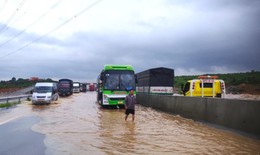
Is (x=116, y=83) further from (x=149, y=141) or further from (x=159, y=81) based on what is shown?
(x=149, y=141)

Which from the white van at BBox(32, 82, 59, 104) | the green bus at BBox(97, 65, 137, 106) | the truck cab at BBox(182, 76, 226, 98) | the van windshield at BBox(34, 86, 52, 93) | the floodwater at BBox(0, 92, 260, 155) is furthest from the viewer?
the van windshield at BBox(34, 86, 52, 93)

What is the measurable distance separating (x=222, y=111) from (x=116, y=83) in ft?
39.8

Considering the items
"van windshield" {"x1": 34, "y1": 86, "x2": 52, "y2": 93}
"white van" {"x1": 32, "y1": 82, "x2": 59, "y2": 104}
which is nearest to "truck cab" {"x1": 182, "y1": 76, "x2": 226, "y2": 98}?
"white van" {"x1": 32, "y1": 82, "x2": 59, "y2": 104}

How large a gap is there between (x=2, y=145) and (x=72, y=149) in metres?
2.03

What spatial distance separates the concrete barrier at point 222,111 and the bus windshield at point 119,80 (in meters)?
4.64

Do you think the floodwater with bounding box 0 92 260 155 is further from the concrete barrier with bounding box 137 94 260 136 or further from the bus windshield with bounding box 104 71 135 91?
the bus windshield with bounding box 104 71 135 91

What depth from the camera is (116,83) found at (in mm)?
23484

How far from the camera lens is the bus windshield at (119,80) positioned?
2339 centimetres

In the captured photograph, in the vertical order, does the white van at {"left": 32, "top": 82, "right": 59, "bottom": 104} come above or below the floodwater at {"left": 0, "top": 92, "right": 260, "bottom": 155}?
above

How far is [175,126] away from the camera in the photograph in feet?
45.2

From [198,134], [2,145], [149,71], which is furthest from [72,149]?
[149,71]

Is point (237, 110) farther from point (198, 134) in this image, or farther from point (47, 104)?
point (47, 104)

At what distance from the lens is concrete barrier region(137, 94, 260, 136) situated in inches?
396

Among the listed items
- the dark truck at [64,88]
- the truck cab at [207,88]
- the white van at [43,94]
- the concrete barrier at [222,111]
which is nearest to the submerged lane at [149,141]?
the concrete barrier at [222,111]
